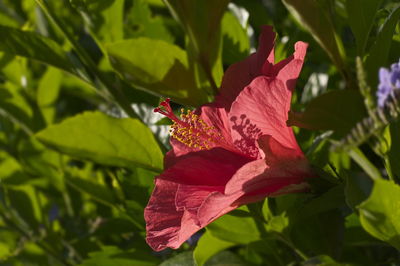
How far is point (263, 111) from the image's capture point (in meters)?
0.77

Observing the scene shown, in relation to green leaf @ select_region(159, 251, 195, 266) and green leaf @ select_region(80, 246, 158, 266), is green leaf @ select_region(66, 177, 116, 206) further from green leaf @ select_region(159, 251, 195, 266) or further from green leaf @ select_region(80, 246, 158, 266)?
green leaf @ select_region(159, 251, 195, 266)

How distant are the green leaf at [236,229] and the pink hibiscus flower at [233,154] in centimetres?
12

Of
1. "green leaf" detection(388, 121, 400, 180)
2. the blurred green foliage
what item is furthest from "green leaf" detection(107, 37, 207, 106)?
"green leaf" detection(388, 121, 400, 180)

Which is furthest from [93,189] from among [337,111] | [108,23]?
[337,111]

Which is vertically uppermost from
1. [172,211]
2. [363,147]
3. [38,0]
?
[38,0]

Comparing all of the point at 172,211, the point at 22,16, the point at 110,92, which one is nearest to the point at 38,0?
the point at 110,92

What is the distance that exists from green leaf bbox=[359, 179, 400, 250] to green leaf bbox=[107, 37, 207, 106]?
0.40 metres

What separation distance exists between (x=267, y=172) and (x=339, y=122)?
0.33 ft

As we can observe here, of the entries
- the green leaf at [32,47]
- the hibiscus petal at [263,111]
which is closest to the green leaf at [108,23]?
the green leaf at [32,47]

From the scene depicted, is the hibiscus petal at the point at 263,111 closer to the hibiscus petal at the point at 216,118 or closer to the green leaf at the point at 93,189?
the hibiscus petal at the point at 216,118

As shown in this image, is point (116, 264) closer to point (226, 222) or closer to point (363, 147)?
point (226, 222)

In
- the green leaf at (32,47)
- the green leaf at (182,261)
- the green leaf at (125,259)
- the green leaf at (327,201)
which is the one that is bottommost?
the green leaf at (125,259)

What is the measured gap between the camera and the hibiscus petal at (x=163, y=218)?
83cm

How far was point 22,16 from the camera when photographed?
1980mm
